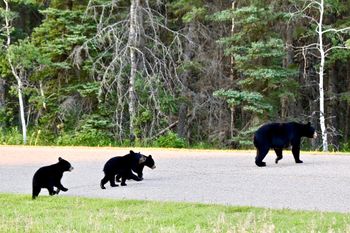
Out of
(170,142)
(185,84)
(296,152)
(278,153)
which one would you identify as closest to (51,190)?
(278,153)

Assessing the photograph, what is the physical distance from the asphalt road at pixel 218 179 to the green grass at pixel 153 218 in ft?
2.53

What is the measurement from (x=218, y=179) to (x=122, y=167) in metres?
1.90

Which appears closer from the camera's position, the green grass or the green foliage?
the green grass

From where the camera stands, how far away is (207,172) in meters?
14.4

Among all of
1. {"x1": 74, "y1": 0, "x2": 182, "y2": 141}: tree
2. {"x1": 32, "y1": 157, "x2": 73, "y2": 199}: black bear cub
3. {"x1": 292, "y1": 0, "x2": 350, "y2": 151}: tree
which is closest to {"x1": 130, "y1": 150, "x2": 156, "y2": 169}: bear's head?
{"x1": 32, "y1": 157, "x2": 73, "y2": 199}: black bear cub

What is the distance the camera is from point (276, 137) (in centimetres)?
1469

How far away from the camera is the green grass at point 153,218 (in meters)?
7.75

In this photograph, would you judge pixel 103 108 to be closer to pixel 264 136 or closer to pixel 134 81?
pixel 134 81

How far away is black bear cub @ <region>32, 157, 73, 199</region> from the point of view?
36.1 ft

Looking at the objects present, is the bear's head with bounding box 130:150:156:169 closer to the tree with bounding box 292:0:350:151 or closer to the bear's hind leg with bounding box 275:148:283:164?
the bear's hind leg with bounding box 275:148:283:164

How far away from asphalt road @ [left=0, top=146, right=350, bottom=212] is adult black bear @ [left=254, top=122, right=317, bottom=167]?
334mm

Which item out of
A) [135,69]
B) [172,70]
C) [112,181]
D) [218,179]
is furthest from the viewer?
[172,70]

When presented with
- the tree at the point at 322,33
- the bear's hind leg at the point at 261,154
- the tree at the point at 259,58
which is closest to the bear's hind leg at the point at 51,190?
the bear's hind leg at the point at 261,154

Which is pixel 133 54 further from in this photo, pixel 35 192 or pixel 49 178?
pixel 35 192
